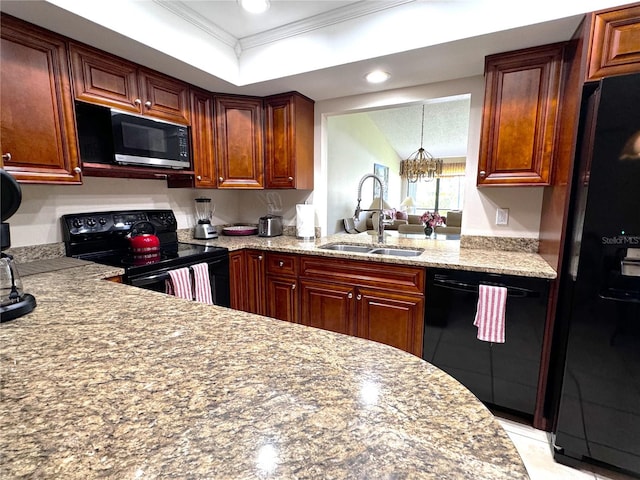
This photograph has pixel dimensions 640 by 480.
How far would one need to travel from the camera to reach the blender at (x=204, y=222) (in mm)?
2799

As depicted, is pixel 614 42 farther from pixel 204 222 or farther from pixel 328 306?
pixel 204 222

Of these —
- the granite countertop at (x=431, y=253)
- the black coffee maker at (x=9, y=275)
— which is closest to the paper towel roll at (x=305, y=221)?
the granite countertop at (x=431, y=253)

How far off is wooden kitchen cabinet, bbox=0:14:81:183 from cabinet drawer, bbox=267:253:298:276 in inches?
52.7

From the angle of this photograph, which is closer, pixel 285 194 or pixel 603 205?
pixel 603 205

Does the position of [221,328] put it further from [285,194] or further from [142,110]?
[285,194]

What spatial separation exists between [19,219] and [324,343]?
82.2 inches

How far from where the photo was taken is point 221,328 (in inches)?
36.3

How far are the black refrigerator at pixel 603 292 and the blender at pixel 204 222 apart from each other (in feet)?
8.46

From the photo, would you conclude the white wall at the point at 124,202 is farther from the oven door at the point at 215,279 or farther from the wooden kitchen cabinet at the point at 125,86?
the oven door at the point at 215,279

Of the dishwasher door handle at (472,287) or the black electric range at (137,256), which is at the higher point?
the black electric range at (137,256)

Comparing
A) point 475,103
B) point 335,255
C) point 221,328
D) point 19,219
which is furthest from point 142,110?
point 475,103

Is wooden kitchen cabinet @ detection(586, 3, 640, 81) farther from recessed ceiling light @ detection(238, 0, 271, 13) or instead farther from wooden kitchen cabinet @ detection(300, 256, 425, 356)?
recessed ceiling light @ detection(238, 0, 271, 13)

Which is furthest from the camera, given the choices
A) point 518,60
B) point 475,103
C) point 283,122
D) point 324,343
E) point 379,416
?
point 283,122

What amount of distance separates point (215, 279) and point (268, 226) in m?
0.83
